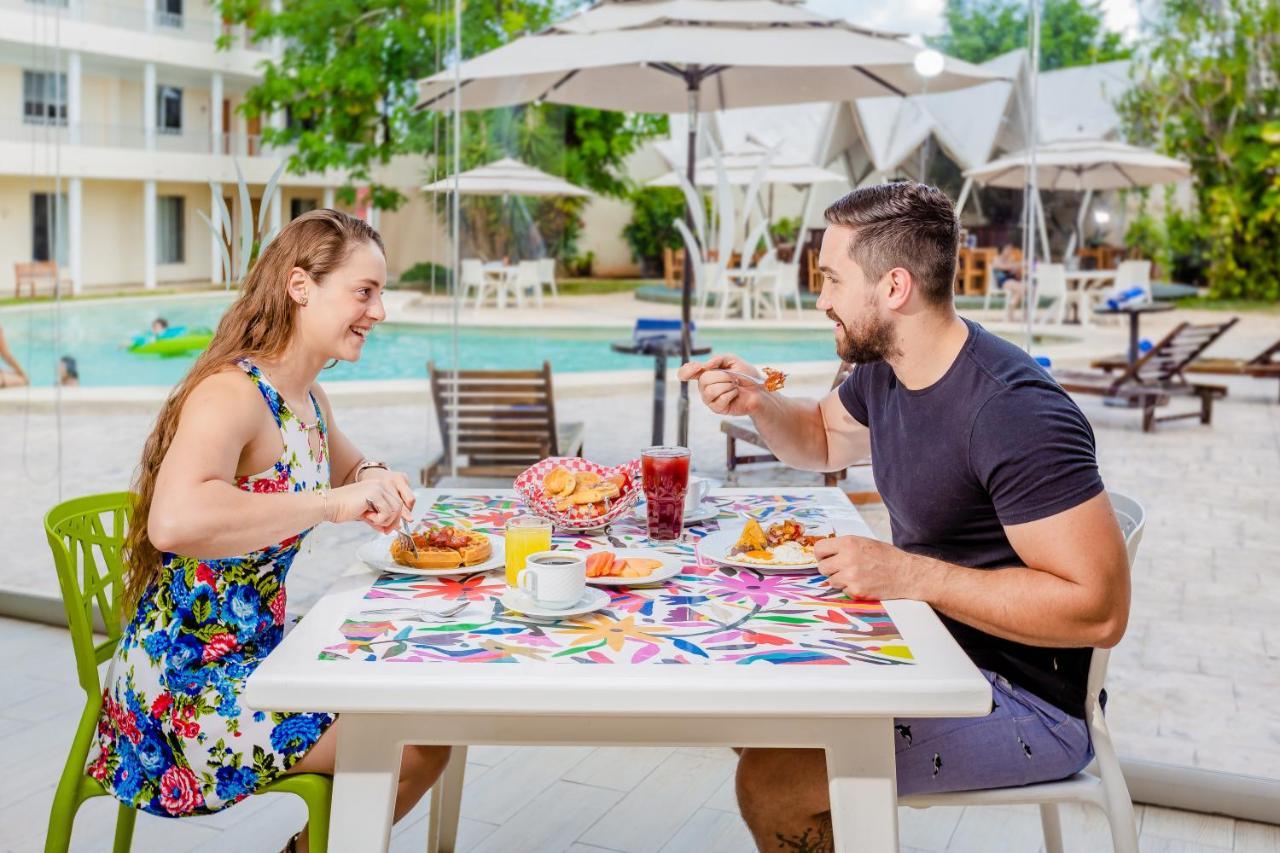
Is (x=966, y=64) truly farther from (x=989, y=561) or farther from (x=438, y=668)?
(x=438, y=668)

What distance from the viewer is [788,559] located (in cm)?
194

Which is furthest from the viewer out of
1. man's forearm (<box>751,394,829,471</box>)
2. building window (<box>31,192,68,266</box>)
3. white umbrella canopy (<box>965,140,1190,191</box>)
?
building window (<box>31,192,68,266</box>)

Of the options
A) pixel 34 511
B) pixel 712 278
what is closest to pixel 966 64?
pixel 712 278

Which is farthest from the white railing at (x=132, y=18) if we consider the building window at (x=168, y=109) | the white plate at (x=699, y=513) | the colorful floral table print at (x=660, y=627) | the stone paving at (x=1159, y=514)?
the colorful floral table print at (x=660, y=627)

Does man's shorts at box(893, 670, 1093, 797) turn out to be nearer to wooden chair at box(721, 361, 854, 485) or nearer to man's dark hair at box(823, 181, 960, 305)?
man's dark hair at box(823, 181, 960, 305)

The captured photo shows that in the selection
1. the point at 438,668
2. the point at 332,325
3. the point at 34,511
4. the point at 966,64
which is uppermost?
the point at 966,64

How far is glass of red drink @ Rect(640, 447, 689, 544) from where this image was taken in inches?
81.7

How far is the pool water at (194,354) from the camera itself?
152 inches

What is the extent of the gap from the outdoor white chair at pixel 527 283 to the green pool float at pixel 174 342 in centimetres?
94

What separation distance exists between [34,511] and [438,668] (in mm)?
3453

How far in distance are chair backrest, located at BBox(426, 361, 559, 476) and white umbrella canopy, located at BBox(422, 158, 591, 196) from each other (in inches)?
22.5

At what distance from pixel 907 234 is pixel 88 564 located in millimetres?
1449

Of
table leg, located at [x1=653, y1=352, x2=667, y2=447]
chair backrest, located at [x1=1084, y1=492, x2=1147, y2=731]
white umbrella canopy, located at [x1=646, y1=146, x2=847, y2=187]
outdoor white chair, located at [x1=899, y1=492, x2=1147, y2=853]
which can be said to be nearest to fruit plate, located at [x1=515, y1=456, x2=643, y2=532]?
outdoor white chair, located at [x1=899, y1=492, x2=1147, y2=853]

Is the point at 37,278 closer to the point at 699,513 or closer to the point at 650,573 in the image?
the point at 699,513
